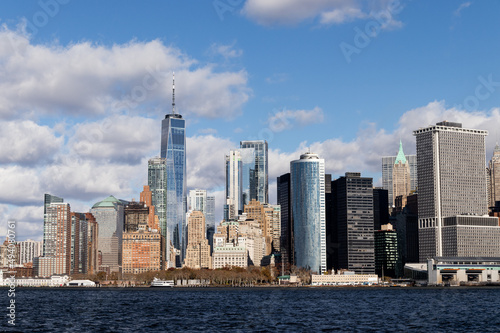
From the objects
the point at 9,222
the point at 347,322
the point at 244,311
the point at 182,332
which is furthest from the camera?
the point at 244,311

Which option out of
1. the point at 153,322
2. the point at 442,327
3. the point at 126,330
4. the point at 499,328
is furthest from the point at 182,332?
the point at 499,328

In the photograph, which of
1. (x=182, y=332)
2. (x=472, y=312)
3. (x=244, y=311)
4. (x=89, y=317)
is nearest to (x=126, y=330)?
(x=182, y=332)

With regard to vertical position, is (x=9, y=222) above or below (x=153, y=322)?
above

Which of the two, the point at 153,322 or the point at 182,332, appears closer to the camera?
the point at 182,332

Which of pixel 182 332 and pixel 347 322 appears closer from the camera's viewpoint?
pixel 182 332

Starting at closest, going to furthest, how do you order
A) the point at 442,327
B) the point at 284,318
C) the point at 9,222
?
1. the point at 9,222
2. the point at 442,327
3. the point at 284,318

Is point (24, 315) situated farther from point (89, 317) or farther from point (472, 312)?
point (472, 312)

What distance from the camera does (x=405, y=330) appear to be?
95.1m

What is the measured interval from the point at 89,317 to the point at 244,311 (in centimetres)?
3038

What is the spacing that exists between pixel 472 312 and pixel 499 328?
3289cm

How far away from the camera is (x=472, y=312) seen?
130 meters

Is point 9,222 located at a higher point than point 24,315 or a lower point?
higher

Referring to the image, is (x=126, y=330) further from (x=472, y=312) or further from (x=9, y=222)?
(x=472, y=312)

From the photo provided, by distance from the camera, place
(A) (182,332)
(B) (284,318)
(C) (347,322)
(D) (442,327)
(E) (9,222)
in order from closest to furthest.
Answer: (E) (9,222), (A) (182,332), (D) (442,327), (C) (347,322), (B) (284,318)
